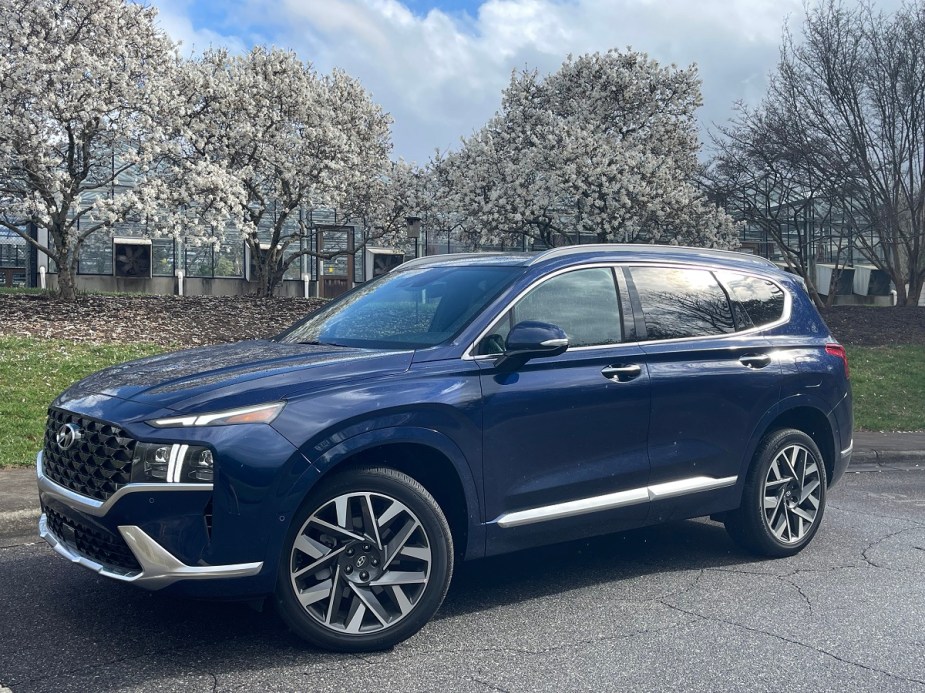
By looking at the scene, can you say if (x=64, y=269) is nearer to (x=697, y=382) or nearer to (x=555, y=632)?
(x=697, y=382)

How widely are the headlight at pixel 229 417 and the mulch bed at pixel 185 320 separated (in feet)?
38.6

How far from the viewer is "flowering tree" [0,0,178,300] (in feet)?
60.4

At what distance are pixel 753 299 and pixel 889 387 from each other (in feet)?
34.9

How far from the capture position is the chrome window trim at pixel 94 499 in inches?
153

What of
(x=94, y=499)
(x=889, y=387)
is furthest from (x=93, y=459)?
(x=889, y=387)

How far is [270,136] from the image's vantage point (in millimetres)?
24906

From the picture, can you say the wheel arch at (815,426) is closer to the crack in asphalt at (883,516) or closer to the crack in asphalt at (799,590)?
the crack in asphalt at (799,590)

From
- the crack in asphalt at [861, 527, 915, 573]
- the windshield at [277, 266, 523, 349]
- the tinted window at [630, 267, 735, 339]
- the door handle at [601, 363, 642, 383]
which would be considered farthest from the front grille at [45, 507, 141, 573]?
the crack in asphalt at [861, 527, 915, 573]

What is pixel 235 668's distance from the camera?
13.4ft

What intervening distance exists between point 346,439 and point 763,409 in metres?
2.89

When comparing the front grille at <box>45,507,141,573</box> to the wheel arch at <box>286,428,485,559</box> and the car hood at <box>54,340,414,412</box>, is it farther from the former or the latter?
the wheel arch at <box>286,428,485,559</box>

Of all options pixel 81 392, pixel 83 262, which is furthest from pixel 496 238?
pixel 81 392

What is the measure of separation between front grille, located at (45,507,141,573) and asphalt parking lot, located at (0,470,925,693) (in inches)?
17.0

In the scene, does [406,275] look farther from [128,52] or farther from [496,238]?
[496,238]
